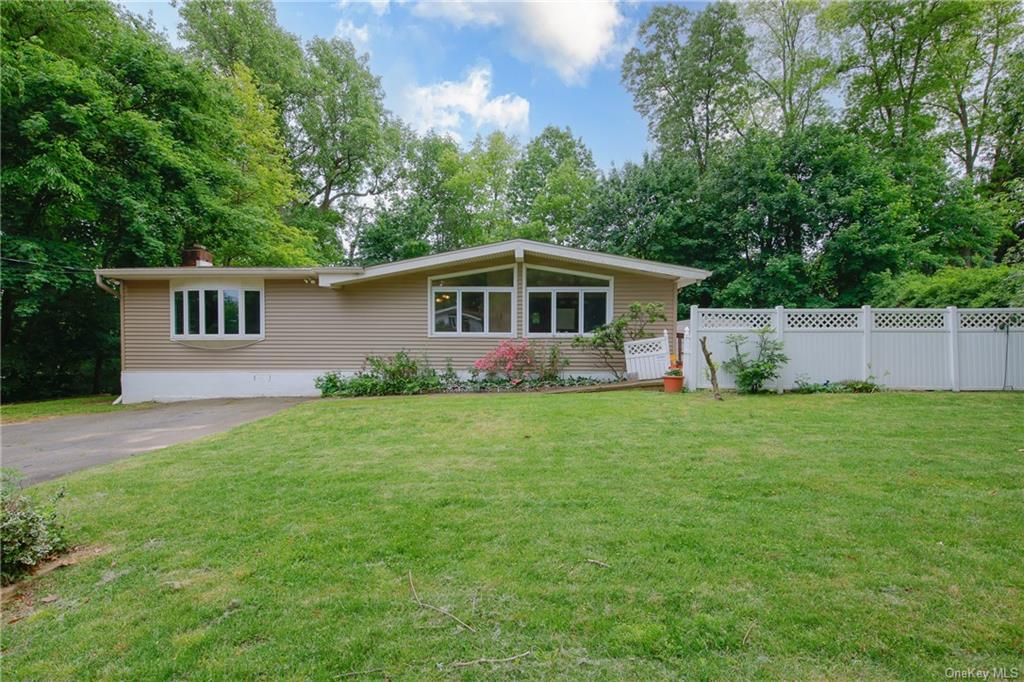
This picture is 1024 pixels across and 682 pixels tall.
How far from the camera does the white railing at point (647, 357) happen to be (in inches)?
364

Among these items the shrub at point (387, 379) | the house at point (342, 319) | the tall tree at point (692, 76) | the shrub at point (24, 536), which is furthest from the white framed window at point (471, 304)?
the tall tree at point (692, 76)

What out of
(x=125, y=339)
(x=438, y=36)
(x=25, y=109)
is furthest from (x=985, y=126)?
(x=25, y=109)

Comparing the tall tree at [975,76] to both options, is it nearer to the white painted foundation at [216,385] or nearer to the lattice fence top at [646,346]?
the lattice fence top at [646,346]

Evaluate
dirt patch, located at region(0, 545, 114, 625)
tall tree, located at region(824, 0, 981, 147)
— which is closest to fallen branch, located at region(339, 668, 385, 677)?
dirt patch, located at region(0, 545, 114, 625)

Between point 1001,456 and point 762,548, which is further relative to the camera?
point 1001,456

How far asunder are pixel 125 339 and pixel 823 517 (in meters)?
13.6

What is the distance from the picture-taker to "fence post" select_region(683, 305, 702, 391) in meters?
8.23

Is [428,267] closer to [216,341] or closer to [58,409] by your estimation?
[216,341]

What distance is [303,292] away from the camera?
10.6 meters

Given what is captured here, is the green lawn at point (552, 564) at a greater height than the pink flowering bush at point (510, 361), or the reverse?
the pink flowering bush at point (510, 361)

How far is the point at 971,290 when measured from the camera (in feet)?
27.8

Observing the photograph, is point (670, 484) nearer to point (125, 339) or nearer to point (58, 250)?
point (125, 339)

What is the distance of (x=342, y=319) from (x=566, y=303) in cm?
541

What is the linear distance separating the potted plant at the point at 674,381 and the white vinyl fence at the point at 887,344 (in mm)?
288
